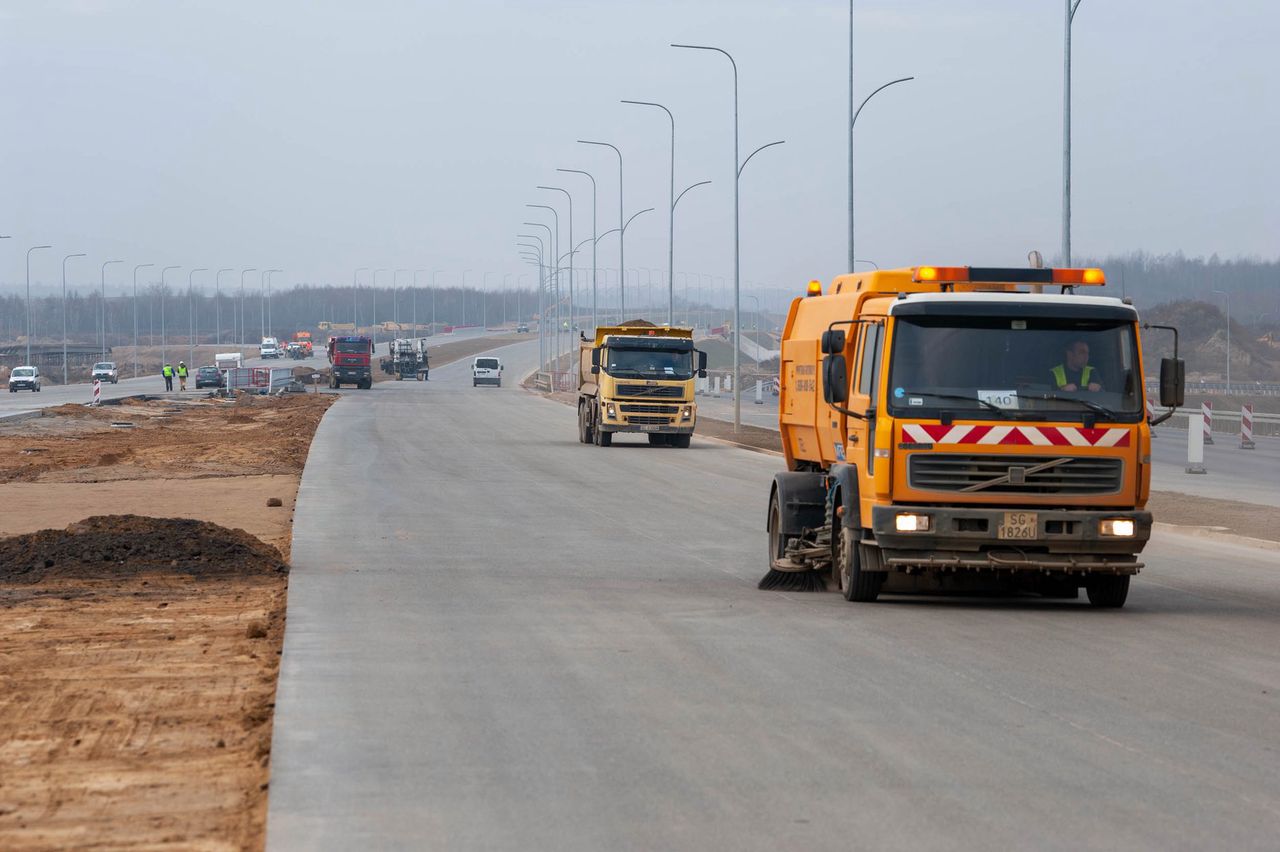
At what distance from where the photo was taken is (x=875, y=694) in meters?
9.58

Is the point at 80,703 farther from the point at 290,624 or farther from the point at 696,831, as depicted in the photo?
the point at 696,831

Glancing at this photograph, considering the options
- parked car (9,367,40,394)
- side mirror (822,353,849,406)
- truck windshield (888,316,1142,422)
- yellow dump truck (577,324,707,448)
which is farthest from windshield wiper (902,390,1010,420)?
parked car (9,367,40,394)

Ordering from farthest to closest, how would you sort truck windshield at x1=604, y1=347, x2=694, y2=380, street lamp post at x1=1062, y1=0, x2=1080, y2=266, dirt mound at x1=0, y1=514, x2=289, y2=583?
truck windshield at x1=604, y1=347, x2=694, y2=380 < street lamp post at x1=1062, y1=0, x2=1080, y2=266 < dirt mound at x1=0, y1=514, x2=289, y2=583

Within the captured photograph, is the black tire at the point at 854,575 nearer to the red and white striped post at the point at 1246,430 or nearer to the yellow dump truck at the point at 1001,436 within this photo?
the yellow dump truck at the point at 1001,436

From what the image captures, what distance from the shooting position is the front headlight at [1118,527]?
41.9ft

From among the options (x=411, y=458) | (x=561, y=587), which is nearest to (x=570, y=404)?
(x=411, y=458)

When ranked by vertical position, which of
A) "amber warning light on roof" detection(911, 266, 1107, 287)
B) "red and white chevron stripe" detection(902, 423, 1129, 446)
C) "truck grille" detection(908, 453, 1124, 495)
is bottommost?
"truck grille" detection(908, 453, 1124, 495)

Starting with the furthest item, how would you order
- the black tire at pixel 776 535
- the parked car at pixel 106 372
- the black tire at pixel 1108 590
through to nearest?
the parked car at pixel 106 372 → the black tire at pixel 776 535 → the black tire at pixel 1108 590

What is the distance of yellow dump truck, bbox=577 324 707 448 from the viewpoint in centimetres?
4084

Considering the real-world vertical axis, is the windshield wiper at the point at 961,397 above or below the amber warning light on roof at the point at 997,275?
below

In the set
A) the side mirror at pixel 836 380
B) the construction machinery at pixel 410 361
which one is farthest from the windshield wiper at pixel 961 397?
the construction machinery at pixel 410 361

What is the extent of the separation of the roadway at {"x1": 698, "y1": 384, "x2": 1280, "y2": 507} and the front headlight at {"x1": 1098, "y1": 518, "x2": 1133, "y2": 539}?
1423 centimetres

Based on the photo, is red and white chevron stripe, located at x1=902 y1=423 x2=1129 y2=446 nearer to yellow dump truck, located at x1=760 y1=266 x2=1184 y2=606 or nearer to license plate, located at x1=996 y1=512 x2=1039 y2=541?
yellow dump truck, located at x1=760 y1=266 x2=1184 y2=606

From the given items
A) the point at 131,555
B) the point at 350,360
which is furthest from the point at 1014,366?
the point at 350,360
